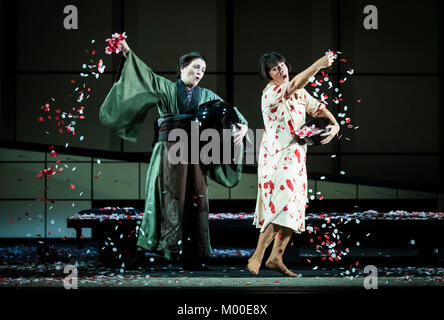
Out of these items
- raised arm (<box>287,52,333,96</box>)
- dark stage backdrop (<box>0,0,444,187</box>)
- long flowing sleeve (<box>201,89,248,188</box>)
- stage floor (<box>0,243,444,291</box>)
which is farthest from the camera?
dark stage backdrop (<box>0,0,444,187</box>)

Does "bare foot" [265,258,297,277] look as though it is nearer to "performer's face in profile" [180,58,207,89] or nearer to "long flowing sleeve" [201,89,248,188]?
"long flowing sleeve" [201,89,248,188]

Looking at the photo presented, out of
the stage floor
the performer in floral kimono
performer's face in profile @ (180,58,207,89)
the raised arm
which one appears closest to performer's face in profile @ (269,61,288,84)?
the performer in floral kimono

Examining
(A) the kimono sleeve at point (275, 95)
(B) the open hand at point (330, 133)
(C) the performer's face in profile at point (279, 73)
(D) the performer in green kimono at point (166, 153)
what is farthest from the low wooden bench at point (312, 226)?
(C) the performer's face in profile at point (279, 73)

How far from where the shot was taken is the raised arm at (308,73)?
13.1ft

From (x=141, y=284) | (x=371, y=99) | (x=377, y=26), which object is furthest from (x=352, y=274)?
(x=377, y=26)

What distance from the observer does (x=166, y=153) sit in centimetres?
466

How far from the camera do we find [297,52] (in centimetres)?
838

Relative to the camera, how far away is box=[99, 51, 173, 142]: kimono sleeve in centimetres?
454

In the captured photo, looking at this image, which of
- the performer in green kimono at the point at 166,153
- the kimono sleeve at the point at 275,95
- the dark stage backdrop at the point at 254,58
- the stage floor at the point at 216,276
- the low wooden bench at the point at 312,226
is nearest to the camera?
the stage floor at the point at 216,276

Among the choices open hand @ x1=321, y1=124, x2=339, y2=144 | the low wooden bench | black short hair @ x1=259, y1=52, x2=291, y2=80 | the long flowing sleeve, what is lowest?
the low wooden bench

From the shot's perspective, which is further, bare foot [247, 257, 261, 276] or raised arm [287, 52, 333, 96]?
bare foot [247, 257, 261, 276]

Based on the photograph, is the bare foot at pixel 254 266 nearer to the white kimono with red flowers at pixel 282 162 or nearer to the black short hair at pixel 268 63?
the white kimono with red flowers at pixel 282 162

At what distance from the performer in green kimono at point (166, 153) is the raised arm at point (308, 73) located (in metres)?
0.58

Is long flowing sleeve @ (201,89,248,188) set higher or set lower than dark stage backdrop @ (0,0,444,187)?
lower
